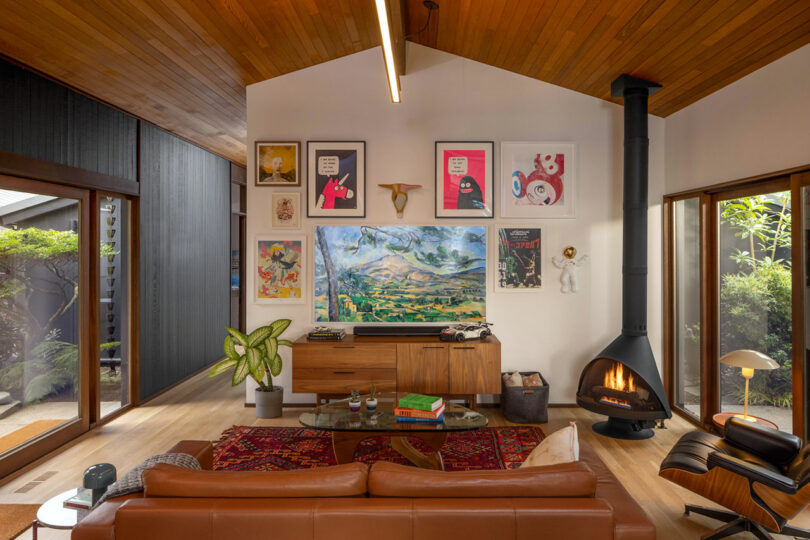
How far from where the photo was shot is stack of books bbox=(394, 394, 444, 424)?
3279 mm

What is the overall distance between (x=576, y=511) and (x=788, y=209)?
3065mm

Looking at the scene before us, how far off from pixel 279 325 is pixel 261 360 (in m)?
0.37

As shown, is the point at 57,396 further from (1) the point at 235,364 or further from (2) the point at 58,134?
(2) the point at 58,134

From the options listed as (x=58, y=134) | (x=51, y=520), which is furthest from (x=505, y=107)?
(x=51, y=520)

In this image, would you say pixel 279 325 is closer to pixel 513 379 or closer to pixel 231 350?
pixel 231 350

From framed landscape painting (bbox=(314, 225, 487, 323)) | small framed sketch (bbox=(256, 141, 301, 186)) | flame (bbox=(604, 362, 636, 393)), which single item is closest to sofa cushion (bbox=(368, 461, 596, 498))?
flame (bbox=(604, 362, 636, 393))

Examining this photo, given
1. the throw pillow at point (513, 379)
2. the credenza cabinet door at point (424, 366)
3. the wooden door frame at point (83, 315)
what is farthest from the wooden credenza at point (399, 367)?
the wooden door frame at point (83, 315)

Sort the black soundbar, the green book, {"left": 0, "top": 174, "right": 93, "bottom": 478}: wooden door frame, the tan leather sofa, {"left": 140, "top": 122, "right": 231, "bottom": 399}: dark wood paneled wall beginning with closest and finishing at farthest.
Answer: the tan leather sofa
the green book
{"left": 0, "top": 174, "right": 93, "bottom": 478}: wooden door frame
the black soundbar
{"left": 140, "top": 122, "right": 231, "bottom": 399}: dark wood paneled wall

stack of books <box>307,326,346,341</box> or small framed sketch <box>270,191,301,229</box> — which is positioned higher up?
small framed sketch <box>270,191,301,229</box>

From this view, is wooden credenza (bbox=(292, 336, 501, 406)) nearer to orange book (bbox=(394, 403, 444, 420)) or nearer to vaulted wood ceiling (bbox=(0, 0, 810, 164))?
orange book (bbox=(394, 403, 444, 420))

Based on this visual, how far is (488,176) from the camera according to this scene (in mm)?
5043

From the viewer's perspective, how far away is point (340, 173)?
506 centimetres

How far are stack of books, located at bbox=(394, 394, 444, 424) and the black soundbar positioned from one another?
1496 mm

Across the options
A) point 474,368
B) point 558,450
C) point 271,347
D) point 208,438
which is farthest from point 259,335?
point 558,450
